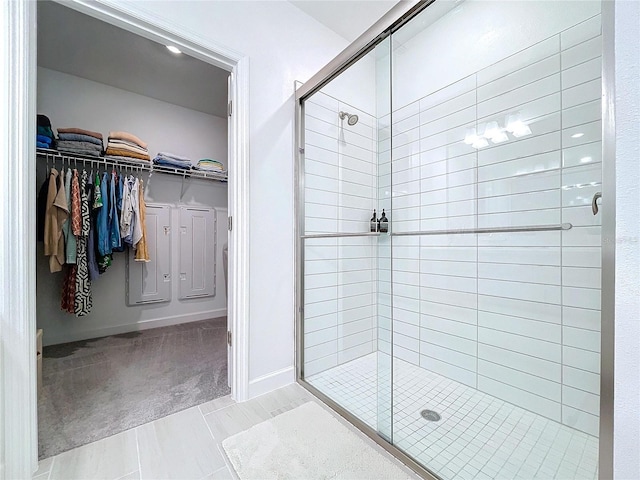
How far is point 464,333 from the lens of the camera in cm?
168

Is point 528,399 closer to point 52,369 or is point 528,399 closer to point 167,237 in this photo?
point 52,369

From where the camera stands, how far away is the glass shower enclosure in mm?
1111

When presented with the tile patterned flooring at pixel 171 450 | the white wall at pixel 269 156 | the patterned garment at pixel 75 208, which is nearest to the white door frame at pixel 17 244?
the tile patterned flooring at pixel 171 450

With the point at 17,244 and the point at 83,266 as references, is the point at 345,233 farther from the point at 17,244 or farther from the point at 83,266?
the point at 83,266

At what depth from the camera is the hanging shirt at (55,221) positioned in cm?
216

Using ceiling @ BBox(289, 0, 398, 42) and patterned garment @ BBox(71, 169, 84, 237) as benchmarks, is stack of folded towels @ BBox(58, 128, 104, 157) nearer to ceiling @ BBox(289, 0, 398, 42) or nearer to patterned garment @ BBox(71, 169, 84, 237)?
patterned garment @ BBox(71, 169, 84, 237)

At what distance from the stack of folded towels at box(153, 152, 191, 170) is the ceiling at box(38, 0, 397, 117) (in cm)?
70

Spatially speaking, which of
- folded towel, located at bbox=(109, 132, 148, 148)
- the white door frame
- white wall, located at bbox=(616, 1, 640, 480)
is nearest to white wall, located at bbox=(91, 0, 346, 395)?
the white door frame

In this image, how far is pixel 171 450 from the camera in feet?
3.88

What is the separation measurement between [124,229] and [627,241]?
10.6 feet

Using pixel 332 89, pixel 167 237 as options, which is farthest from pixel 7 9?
pixel 167 237

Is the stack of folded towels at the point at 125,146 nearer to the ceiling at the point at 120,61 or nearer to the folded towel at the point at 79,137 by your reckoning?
the folded towel at the point at 79,137

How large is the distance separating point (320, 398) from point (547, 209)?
1.60 meters

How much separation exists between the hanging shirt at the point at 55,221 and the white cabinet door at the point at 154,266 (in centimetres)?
60
